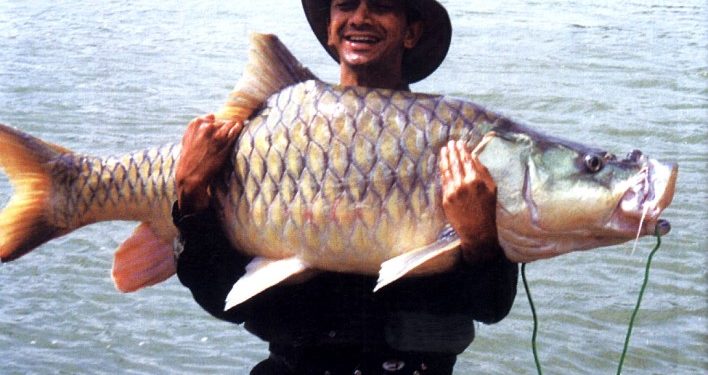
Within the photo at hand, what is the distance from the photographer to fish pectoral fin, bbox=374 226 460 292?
2781mm

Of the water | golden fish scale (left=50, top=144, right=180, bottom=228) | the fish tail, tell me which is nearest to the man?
golden fish scale (left=50, top=144, right=180, bottom=228)

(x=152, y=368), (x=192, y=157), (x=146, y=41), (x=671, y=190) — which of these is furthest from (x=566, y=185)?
(x=146, y=41)

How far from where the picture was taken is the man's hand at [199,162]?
3.04m

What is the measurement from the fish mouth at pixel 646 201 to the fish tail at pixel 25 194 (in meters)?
1.58

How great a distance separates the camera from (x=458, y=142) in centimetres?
285

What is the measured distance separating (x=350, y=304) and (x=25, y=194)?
99 centimetres

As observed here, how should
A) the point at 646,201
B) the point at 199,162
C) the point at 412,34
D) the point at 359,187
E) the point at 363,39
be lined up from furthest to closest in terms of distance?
1. the point at 412,34
2. the point at 363,39
3. the point at 199,162
4. the point at 359,187
5. the point at 646,201

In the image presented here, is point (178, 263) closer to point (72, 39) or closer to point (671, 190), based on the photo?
point (671, 190)

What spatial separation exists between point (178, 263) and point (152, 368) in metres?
2.57

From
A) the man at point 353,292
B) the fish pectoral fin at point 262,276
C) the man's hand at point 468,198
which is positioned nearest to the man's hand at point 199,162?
the man at point 353,292

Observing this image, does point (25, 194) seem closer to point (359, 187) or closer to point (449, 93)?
point (359, 187)

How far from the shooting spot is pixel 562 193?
2814 millimetres

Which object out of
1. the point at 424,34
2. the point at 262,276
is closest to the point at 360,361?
the point at 262,276

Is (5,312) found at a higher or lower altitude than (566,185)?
lower
